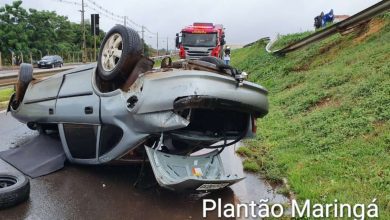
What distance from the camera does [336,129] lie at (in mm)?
6613

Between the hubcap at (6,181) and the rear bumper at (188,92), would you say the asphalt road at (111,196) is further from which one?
the rear bumper at (188,92)

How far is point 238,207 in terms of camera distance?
4.48 m

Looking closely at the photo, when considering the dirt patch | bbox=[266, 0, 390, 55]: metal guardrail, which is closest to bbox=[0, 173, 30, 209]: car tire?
the dirt patch

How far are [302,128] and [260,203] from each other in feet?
10.1

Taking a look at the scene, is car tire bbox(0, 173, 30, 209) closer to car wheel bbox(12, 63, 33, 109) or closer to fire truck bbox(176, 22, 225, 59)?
car wheel bbox(12, 63, 33, 109)

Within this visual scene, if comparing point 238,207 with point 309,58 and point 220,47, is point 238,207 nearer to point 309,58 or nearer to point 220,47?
point 309,58

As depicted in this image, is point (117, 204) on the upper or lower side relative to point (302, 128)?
lower

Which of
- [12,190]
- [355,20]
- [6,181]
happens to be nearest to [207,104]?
[12,190]

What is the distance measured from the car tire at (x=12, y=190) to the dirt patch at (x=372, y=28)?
410 inches

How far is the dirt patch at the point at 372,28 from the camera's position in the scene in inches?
484

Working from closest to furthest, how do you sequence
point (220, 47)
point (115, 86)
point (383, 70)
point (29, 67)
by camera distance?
1. point (115, 86)
2. point (29, 67)
3. point (383, 70)
4. point (220, 47)

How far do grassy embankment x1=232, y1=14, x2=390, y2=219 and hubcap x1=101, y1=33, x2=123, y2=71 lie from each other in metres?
2.31

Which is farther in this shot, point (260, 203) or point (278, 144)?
point (278, 144)

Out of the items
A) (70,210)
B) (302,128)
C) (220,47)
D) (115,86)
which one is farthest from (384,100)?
(220,47)
